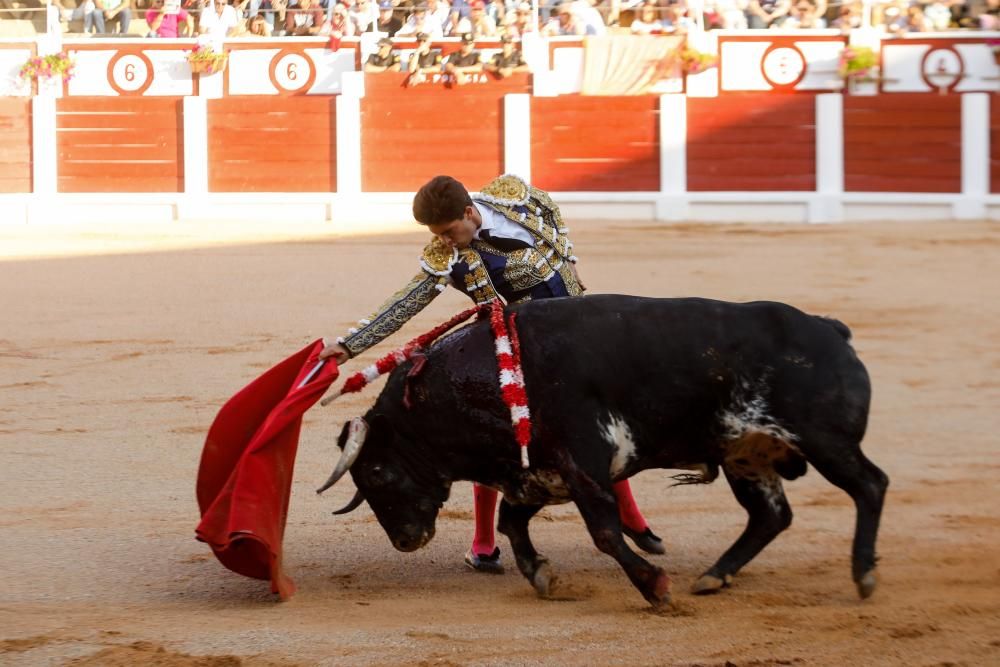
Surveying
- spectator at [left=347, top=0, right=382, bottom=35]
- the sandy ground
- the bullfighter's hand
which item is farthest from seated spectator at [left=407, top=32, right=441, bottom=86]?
the bullfighter's hand

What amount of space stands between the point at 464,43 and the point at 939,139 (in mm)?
4036

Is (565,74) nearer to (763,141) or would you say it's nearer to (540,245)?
(763,141)

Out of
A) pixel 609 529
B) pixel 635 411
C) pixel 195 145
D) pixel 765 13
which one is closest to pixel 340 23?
pixel 195 145

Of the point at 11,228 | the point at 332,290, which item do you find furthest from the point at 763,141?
the point at 11,228

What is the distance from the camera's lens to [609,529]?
289 cm

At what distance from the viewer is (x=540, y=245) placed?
129 inches

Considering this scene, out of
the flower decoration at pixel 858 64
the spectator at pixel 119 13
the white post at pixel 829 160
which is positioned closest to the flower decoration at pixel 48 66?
the spectator at pixel 119 13

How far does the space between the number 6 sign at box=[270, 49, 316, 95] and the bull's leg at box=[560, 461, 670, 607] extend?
985 centimetres

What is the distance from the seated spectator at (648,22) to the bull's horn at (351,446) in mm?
9299

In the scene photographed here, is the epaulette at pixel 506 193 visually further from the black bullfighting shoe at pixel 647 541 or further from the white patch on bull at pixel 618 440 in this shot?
the black bullfighting shoe at pixel 647 541

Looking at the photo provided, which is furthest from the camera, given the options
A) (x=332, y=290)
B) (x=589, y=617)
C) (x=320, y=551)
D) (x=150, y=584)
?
(x=332, y=290)

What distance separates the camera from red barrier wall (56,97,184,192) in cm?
1245

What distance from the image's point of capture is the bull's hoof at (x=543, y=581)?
305 cm

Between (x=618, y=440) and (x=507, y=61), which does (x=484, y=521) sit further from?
(x=507, y=61)
